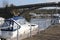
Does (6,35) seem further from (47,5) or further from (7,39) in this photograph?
(47,5)

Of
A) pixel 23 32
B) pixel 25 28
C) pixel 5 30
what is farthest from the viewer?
pixel 25 28

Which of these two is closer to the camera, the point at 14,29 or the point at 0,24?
the point at 14,29

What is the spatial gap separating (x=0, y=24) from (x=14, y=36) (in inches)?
93.4

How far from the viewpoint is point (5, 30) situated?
13.3 m

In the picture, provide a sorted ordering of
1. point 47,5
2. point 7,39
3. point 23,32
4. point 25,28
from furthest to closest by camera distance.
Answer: point 47,5 → point 25,28 → point 23,32 → point 7,39

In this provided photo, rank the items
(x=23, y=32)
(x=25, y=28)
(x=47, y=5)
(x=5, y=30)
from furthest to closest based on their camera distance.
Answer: (x=47, y=5) → (x=25, y=28) → (x=23, y=32) → (x=5, y=30)

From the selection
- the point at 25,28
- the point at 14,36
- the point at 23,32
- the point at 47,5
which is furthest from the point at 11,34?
the point at 47,5

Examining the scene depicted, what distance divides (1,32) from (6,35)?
1.86 feet

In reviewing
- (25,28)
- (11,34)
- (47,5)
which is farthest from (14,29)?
(47,5)

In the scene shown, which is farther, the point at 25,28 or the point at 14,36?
the point at 25,28

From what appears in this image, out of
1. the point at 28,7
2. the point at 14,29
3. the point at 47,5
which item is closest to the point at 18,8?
the point at 28,7

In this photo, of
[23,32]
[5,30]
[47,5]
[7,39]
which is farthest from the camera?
[47,5]

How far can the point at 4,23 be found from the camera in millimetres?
15617

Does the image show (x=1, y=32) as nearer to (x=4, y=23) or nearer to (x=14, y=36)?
(x=14, y=36)
